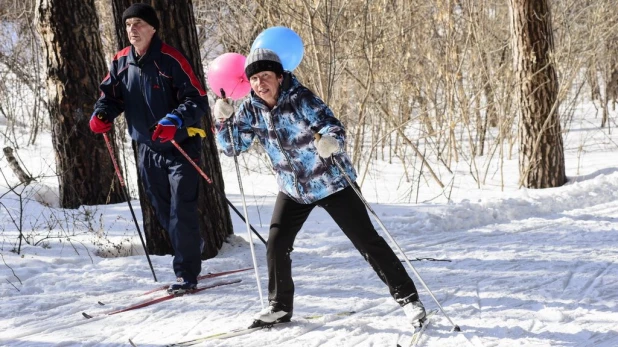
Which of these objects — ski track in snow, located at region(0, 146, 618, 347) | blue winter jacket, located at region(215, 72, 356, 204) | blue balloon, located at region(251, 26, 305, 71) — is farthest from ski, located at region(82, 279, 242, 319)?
blue balloon, located at region(251, 26, 305, 71)

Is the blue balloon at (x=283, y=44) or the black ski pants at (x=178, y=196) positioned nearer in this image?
the black ski pants at (x=178, y=196)

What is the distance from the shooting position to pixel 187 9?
20.5 ft

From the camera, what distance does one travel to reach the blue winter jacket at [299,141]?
4.16m

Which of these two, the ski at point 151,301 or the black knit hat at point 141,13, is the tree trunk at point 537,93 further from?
the black knit hat at point 141,13

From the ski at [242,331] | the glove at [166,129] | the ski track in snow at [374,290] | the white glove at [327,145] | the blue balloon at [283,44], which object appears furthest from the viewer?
the blue balloon at [283,44]

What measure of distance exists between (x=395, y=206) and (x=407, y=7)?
4683 millimetres

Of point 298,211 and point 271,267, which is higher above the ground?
point 298,211

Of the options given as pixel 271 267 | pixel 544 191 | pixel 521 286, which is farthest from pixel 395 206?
pixel 271 267

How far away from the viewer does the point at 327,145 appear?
3941mm

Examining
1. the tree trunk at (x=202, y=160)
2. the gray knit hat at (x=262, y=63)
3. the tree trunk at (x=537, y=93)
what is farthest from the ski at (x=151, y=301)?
the tree trunk at (x=537, y=93)

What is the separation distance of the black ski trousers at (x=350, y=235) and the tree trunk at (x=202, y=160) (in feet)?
5.58

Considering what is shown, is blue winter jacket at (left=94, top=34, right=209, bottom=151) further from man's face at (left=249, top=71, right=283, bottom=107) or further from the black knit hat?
man's face at (left=249, top=71, right=283, bottom=107)

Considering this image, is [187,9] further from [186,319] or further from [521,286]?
[521,286]

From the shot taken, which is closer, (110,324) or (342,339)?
(342,339)
